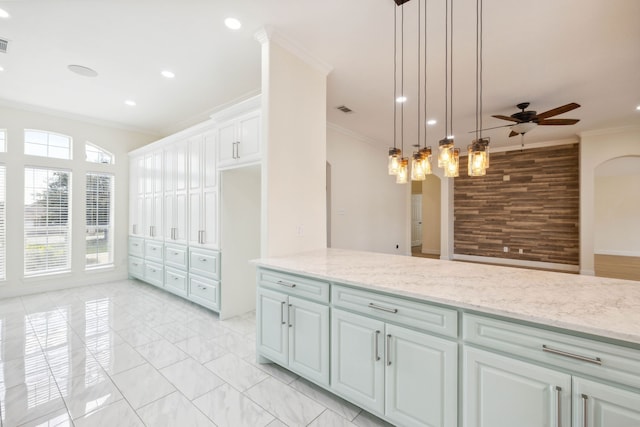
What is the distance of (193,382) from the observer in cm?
228

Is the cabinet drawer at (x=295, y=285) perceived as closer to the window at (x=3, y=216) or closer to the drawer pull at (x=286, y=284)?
the drawer pull at (x=286, y=284)

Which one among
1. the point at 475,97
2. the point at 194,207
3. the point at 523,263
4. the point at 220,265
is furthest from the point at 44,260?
the point at 523,263

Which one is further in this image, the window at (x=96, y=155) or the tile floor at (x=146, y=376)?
the window at (x=96, y=155)

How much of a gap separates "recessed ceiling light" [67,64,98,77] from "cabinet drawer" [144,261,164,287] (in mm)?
2958

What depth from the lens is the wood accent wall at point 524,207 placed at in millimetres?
6574

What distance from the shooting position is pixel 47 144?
4820mm

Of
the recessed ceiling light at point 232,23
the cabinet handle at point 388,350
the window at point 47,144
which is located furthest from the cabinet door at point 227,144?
the window at point 47,144

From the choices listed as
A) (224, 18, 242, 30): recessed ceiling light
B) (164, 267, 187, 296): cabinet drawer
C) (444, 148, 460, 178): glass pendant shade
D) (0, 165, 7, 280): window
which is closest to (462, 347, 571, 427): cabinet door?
(444, 148, 460, 178): glass pendant shade

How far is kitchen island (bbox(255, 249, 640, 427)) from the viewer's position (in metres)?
1.14

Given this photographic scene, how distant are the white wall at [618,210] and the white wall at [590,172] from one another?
4058 millimetres

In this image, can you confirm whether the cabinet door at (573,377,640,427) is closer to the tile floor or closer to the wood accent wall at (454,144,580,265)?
the tile floor

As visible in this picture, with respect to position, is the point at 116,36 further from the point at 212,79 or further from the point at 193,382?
the point at 193,382

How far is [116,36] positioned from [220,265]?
2.74 metres

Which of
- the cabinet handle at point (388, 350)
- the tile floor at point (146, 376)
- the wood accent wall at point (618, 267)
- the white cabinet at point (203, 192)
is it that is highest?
the white cabinet at point (203, 192)
